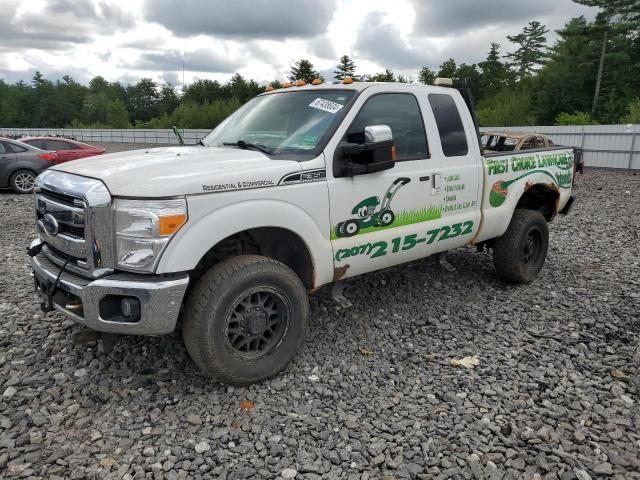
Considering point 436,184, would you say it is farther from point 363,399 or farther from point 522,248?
point 363,399

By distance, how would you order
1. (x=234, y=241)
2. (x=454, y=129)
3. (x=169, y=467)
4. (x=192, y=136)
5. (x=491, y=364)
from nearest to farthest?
(x=169, y=467) → (x=234, y=241) → (x=491, y=364) → (x=454, y=129) → (x=192, y=136)

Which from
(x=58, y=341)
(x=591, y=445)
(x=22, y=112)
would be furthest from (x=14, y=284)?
(x=22, y=112)

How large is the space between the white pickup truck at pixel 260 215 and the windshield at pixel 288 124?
0.05 ft

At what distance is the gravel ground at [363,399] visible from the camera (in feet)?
9.29

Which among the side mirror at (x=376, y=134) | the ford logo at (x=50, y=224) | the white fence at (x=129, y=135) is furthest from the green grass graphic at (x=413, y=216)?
the white fence at (x=129, y=135)

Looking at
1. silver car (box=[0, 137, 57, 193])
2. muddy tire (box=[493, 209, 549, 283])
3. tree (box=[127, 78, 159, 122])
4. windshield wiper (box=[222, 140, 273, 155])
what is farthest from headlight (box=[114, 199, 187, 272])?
tree (box=[127, 78, 159, 122])

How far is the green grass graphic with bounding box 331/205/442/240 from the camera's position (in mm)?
4084

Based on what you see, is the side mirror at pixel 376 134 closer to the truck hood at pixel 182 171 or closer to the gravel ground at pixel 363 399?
the truck hood at pixel 182 171

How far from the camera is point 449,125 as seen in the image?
4.67 metres

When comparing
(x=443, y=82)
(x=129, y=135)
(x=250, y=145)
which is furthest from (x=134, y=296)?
(x=129, y=135)

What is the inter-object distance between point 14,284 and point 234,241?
3.23 metres

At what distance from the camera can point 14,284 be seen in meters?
5.50

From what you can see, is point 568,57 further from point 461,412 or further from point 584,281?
point 461,412

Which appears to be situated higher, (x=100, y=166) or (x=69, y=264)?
(x=100, y=166)
